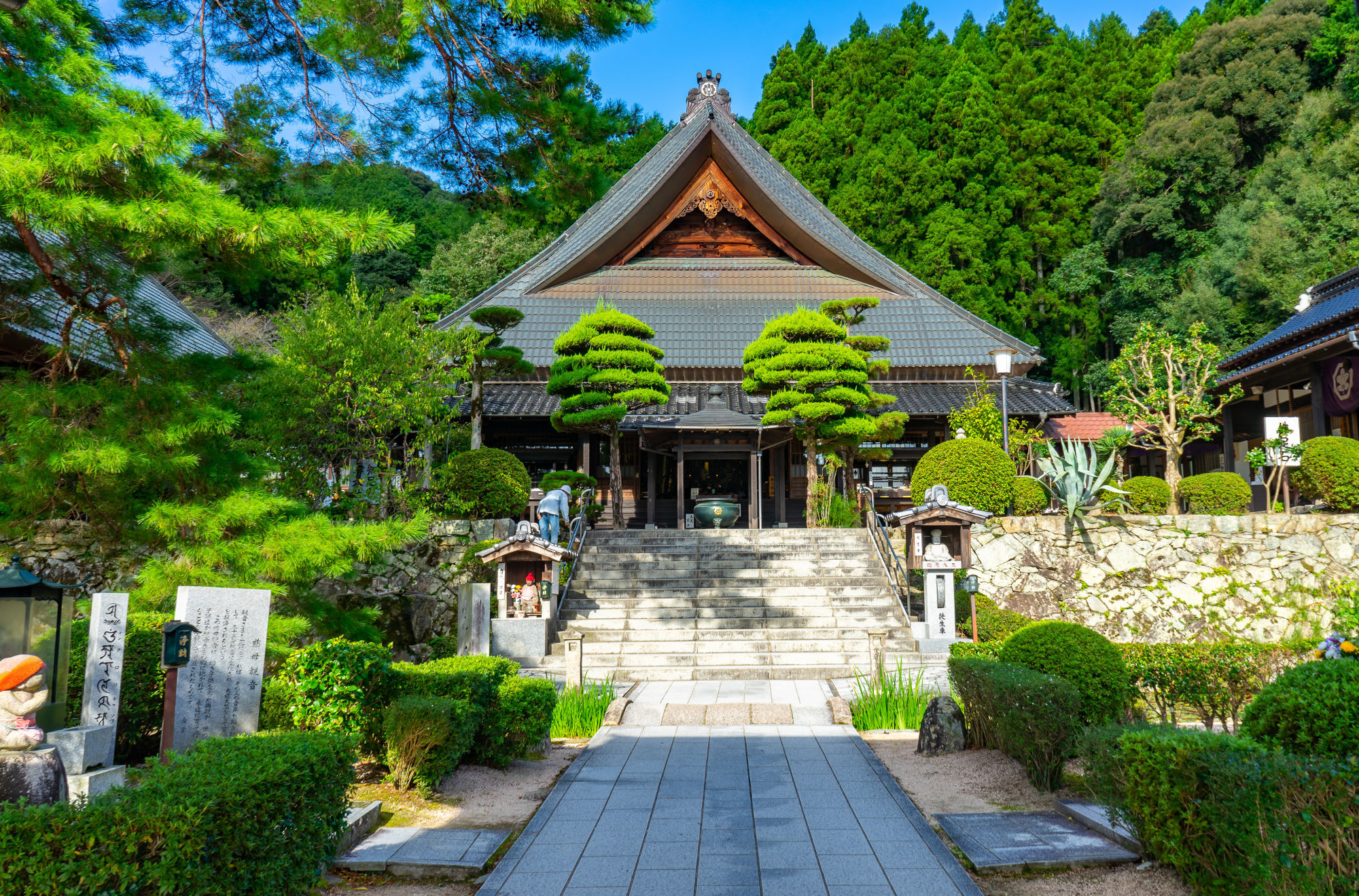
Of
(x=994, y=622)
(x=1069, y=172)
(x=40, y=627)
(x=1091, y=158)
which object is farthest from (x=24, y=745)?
(x=1091, y=158)

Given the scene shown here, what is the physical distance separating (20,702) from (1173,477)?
14432 millimetres

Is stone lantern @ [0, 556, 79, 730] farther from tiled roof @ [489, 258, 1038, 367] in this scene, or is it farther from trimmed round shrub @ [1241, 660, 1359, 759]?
tiled roof @ [489, 258, 1038, 367]

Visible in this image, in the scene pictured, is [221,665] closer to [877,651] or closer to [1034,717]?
[1034,717]

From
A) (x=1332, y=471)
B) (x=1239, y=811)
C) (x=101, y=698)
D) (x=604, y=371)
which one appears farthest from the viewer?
(x=604, y=371)

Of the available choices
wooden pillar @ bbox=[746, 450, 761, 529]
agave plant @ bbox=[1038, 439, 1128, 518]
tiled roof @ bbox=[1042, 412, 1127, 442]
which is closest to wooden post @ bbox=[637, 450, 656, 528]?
wooden pillar @ bbox=[746, 450, 761, 529]

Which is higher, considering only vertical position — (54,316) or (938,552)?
(54,316)

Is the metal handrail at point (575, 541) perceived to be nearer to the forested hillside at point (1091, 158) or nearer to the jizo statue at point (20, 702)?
the jizo statue at point (20, 702)

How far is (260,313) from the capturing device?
2591 centimetres

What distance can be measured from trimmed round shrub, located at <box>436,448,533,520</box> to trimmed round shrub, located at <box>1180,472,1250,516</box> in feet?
33.8

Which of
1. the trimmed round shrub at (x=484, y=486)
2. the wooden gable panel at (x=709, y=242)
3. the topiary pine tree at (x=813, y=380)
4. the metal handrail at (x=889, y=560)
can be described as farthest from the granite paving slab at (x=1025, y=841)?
the wooden gable panel at (x=709, y=242)

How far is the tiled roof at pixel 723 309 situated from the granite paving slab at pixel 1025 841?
48.5 ft

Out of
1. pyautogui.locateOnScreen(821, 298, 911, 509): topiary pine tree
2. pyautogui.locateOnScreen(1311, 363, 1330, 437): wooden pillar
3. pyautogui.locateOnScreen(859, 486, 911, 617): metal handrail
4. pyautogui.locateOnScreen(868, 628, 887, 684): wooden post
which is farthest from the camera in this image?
pyautogui.locateOnScreen(821, 298, 911, 509): topiary pine tree

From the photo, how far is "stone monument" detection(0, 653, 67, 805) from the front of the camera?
3.07m

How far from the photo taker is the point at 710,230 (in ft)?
69.9
